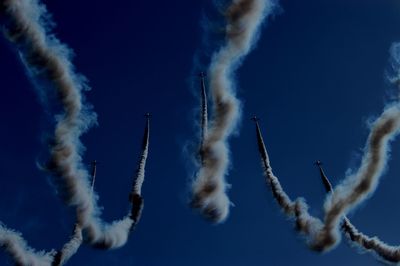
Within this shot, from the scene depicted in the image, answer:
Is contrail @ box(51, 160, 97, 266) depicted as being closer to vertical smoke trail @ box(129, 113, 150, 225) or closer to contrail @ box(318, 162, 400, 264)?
vertical smoke trail @ box(129, 113, 150, 225)

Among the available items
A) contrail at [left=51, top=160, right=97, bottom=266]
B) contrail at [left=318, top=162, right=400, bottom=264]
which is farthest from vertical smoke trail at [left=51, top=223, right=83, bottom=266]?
contrail at [left=318, top=162, right=400, bottom=264]

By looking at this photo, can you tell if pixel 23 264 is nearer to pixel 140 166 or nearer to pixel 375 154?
pixel 140 166

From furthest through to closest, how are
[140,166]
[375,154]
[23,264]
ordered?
1. [140,166]
2. [23,264]
3. [375,154]

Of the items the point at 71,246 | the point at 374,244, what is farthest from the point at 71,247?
the point at 374,244

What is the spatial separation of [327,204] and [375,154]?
20.8 feet

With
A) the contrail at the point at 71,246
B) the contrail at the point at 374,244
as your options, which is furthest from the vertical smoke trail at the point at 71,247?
the contrail at the point at 374,244

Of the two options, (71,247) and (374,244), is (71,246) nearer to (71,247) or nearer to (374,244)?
(71,247)

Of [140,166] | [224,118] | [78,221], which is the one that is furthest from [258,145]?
[78,221]

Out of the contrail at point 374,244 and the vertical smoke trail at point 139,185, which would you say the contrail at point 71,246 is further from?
the contrail at point 374,244

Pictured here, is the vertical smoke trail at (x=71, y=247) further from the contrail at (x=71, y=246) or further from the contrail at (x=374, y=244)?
the contrail at (x=374, y=244)

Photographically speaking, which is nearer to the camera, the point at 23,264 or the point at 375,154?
the point at 375,154

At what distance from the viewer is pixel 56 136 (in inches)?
2094

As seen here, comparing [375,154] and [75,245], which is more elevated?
[375,154]

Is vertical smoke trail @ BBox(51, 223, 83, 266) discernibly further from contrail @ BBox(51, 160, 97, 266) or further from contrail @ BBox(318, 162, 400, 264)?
contrail @ BBox(318, 162, 400, 264)
